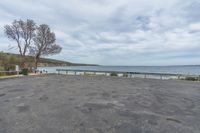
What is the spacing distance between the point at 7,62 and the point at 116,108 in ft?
84.4

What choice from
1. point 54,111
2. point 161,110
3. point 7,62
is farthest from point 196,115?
point 7,62

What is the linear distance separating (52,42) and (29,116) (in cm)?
2890

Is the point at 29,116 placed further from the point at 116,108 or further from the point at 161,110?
the point at 161,110

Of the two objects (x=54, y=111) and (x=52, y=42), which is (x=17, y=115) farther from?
(x=52, y=42)

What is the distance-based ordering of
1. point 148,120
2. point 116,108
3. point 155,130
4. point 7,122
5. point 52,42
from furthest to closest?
point 52,42, point 116,108, point 148,120, point 7,122, point 155,130

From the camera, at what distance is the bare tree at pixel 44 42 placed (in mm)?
30656

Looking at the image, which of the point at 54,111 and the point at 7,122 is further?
the point at 54,111

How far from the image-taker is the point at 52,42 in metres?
32.0

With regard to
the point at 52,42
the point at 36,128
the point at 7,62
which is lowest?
the point at 36,128

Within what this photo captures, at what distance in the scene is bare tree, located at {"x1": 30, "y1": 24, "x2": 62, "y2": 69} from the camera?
30.7 metres

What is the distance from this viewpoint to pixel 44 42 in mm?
31188

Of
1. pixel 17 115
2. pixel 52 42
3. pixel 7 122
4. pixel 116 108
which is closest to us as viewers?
pixel 7 122

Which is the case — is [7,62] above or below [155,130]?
above

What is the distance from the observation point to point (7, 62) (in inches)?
1035
